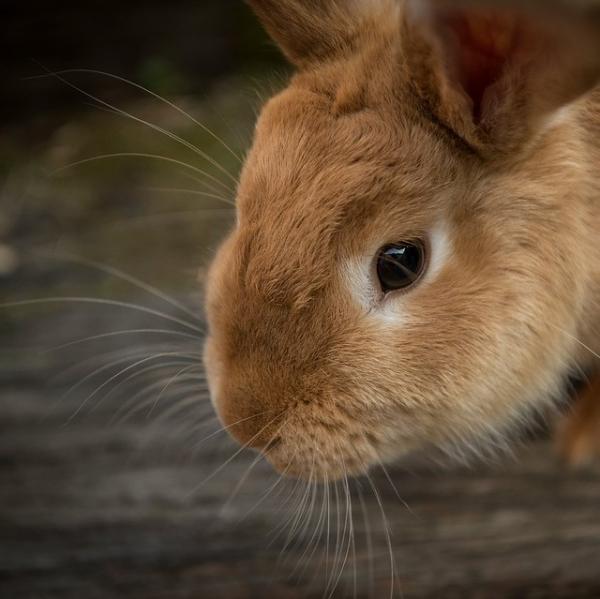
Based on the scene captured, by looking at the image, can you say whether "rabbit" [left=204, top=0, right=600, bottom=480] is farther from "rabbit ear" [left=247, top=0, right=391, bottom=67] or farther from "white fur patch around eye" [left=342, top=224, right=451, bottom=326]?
"rabbit ear" [left=247, top=0, right=391, bottom=67]

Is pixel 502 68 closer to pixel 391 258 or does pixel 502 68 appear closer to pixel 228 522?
pixel 391 258

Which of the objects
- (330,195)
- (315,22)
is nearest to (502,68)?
(330,195)

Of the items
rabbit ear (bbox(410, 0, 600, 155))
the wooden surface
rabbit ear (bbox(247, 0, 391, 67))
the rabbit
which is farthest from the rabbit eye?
the wooden surface

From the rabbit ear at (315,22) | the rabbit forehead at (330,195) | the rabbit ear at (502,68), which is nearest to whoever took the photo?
the rabbit ear at (502,68)

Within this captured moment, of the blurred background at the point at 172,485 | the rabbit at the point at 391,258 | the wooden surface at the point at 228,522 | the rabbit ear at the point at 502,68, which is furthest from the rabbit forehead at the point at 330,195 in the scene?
the wooden surface at the point at 228,522

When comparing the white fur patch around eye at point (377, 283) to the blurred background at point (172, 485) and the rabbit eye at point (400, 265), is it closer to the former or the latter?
the rabbit eye at point (400, 265)

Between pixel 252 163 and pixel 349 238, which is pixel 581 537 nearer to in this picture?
pixel 349 238

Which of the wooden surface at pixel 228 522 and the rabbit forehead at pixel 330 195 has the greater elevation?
the rabbit forehead at pixel 330 195
